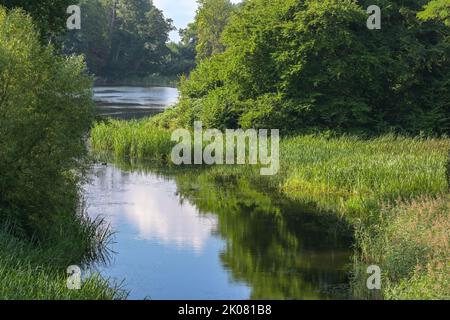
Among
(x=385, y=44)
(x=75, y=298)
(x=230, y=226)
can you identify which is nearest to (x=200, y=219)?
(x=230, y=226)

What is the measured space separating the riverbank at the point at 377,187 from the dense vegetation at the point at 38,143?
278 inches

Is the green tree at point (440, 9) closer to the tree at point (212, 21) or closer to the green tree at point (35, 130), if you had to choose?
the green tree at point (35, 130)

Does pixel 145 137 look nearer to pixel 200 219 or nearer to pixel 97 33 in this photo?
pixel 200 219

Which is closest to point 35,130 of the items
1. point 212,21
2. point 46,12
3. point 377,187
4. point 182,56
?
point 46,12

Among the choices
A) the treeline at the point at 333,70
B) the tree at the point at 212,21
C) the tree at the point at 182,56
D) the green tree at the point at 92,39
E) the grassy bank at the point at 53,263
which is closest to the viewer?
the grassy bank at the point at 53,263

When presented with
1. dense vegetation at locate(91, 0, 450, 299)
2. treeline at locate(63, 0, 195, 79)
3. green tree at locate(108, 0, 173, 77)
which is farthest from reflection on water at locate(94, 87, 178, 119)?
green tree at locate(108, 0, 173, 77)

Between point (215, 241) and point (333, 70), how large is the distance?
19557 millimetres

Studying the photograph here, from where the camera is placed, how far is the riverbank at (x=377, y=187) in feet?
52.4

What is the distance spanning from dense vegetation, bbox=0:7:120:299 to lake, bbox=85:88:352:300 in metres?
1.76

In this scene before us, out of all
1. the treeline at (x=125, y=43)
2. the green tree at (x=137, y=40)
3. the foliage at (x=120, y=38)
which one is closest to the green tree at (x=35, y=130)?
the treeline at (x=125, y=43)

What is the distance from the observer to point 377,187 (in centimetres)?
2489

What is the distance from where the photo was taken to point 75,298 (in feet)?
44.0

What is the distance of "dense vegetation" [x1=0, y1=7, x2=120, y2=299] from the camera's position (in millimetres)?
16906

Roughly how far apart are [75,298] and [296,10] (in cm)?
3048
